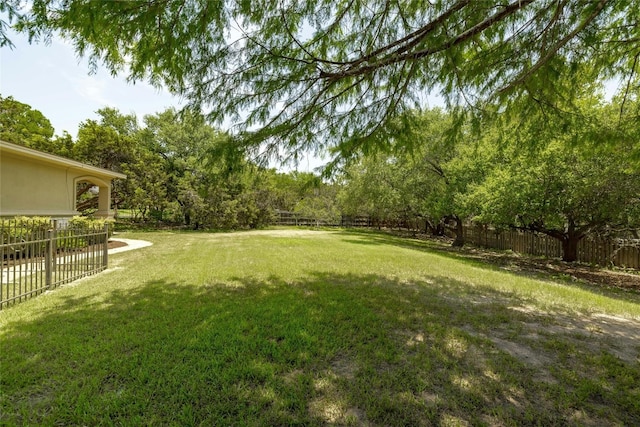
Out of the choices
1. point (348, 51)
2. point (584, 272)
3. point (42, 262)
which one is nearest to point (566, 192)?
point (584, 272)

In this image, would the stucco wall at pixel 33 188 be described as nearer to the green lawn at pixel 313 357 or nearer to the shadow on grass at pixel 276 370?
the green lawn at pixel 313 357

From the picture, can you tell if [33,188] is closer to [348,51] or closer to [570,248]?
[348,51]

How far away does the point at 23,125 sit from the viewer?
2527 centimetres

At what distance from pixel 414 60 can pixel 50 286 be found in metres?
6.90

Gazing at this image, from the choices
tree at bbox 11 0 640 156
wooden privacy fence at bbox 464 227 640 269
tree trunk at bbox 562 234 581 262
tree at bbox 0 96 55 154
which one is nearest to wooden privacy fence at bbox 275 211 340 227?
wooden privacy fence at bbox 464 227 640 269

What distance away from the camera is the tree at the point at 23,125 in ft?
60.8

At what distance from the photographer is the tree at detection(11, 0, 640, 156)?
115 inches

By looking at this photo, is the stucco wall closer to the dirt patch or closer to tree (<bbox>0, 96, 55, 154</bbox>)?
tree (<bbox>0, 96, 55, 154</bbox>)

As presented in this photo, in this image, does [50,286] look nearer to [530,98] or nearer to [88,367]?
[88,367]

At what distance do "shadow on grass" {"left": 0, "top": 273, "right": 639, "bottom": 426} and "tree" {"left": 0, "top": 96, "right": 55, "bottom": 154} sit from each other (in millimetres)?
20164

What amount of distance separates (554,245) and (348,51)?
12.9 m

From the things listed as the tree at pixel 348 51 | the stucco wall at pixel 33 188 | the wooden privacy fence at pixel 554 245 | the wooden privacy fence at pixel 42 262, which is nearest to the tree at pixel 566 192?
the wooden privacy fence at pixel 554 245

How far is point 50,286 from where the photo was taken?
5.06 metres

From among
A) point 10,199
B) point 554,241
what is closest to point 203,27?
point 10,199
